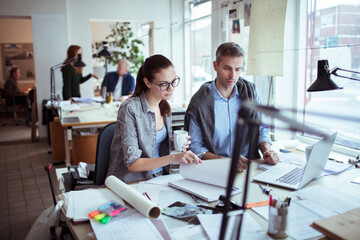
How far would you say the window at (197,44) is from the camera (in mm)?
5109

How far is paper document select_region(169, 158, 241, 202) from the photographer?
147 centimetres

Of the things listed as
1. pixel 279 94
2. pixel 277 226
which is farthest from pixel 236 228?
pixel 279 94

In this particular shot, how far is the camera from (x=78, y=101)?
4699 millimetres

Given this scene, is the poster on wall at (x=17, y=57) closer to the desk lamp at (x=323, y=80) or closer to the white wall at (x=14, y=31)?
the white wall at (x=14, y=31)

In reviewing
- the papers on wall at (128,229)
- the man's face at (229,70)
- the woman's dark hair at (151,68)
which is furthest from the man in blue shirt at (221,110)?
the papers on wall at (128,229)

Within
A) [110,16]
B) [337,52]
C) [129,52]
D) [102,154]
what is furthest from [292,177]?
[129,52]

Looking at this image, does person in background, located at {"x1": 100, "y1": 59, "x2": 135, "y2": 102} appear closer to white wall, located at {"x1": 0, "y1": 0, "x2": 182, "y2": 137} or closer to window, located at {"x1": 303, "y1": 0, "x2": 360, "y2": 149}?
white wall, located at {"x1": 0, "y1": 0, "x2": 182, "y2": 137}

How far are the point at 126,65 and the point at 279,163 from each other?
340 cm

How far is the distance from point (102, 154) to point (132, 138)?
1.02ft

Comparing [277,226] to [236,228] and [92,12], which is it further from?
[92,12]

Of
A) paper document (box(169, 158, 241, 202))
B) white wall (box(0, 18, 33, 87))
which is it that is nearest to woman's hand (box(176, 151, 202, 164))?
paper document (box(169, 158, 241, 202))

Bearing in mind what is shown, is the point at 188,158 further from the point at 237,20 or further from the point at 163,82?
the point at 237,20

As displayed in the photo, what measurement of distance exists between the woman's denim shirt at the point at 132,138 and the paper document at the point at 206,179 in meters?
0.28

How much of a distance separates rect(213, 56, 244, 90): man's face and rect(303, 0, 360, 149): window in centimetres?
61
